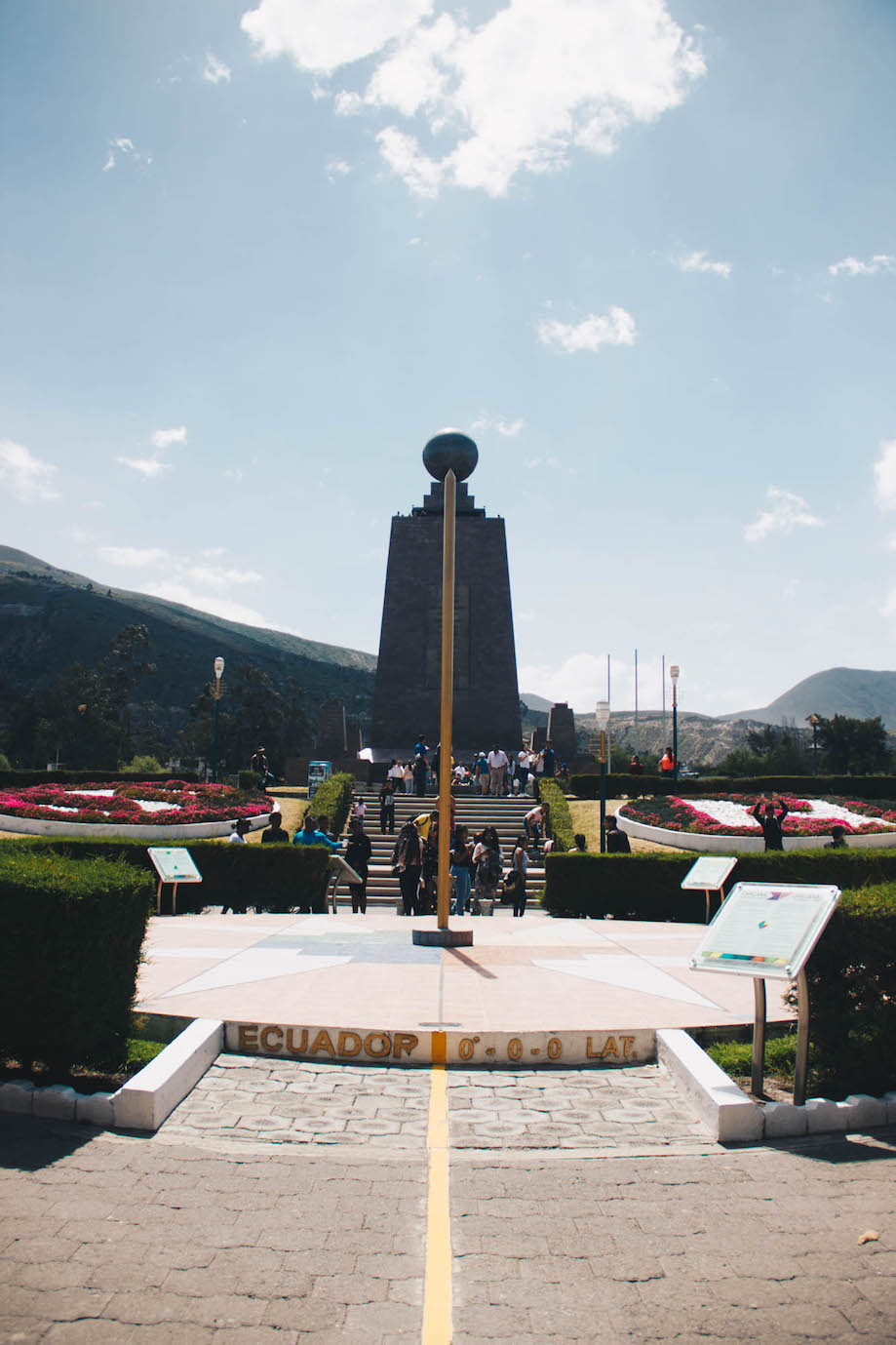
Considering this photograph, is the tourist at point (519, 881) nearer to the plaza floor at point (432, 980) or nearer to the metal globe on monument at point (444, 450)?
the plaza floor at point (432, 980)

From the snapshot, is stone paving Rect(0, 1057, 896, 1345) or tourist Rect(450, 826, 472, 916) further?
tourist Rect(450, 826, 472, 916)

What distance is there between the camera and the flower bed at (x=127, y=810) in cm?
1962

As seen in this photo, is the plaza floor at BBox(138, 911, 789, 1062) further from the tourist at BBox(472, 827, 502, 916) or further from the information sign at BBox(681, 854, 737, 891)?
the tourist at BBox(472, 827, 502, 916)

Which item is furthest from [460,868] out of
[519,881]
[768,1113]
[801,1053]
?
[768,1113]

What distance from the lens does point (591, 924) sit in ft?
43.6

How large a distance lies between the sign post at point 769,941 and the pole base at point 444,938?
492cm

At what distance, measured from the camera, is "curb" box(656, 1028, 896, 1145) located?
16.3 ft

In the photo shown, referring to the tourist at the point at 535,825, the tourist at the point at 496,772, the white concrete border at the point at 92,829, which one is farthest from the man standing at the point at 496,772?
the white concrete border at the point at 92,829

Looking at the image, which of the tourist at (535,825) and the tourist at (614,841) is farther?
the tourist at (535,825)

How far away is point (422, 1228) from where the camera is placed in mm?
3916

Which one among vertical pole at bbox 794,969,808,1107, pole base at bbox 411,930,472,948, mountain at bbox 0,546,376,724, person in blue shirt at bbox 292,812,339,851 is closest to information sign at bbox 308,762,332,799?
person in blue shirt at bbox 292,812,339,851

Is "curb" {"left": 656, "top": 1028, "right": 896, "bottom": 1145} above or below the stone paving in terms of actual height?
above

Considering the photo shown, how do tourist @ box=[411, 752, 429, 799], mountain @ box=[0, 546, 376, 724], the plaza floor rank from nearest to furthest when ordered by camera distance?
1. the plaza floor
2. tourist @ box=[411, 752, 429, 799]
3. mountain @ box=[0, 546, 376, 724]

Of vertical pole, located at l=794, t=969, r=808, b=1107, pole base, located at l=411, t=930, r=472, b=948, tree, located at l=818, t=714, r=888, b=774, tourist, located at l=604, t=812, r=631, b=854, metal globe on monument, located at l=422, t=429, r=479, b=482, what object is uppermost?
metal globe on monument, located at l=422, t=429, r=479, b=482
